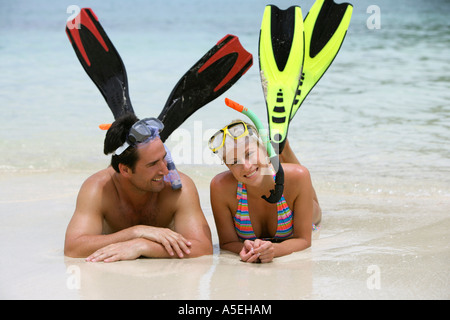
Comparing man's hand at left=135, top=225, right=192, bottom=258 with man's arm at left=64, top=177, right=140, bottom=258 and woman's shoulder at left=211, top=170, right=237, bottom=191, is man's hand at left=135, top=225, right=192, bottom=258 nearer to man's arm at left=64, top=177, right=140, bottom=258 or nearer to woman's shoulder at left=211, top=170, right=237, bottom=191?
man's arm at left=64, top=177, right=140, bottom=258

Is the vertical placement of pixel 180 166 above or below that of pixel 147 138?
below

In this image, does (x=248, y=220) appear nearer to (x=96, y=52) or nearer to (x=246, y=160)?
(x=246, y=160)

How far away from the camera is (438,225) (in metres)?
4.38

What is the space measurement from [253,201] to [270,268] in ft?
1.70

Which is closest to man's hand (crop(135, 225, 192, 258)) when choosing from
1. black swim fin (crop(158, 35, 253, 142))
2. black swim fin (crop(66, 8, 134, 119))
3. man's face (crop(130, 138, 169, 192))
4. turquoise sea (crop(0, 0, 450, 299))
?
man's face (crop(130, 138, 169, 192))

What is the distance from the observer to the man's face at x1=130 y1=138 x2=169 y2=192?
3721 mm

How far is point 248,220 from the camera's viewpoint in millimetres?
3893

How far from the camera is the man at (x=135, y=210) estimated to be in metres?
3.66

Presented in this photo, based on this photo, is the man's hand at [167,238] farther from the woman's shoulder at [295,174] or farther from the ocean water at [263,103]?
the ocean water at [263,103]

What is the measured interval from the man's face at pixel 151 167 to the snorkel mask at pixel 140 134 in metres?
0.03

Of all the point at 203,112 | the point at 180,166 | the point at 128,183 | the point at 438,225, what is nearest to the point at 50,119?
the point at 203,112

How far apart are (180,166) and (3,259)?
9.94 ft

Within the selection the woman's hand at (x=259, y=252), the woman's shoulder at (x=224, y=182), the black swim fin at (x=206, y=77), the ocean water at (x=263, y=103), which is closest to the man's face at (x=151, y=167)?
the woman's shoulder at (x=224, y=182)
